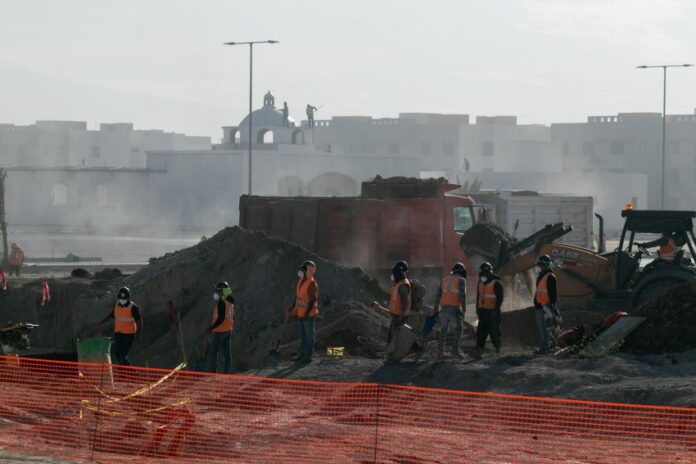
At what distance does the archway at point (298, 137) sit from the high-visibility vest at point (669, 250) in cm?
5780

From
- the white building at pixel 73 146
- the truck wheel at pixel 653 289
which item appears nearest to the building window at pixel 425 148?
the white building at pixel 73 146

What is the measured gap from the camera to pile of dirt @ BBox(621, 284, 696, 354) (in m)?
19.1

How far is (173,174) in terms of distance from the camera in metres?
71.9

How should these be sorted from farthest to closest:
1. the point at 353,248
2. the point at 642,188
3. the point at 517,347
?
the point at 642,188, the point at 353,248, the point at 517,347

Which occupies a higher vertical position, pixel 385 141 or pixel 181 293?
pixel 385 141

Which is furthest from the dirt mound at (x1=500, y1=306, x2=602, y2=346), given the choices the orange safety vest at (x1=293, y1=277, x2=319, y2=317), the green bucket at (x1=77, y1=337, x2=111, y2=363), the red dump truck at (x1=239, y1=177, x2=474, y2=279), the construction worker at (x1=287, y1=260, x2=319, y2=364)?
the green bucket at (x1=77, y1=337, x2=111, y2=363)

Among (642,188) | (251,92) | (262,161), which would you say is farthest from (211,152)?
(642,188)

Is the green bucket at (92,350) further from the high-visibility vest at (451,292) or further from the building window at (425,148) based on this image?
→ the building window at (425,148)

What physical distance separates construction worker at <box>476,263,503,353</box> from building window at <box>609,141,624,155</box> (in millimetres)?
76453

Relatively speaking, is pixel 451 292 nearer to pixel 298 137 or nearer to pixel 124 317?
pixel 124 317

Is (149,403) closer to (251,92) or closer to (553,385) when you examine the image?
(553,385)

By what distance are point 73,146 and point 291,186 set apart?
143 ft

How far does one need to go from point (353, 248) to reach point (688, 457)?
704 inches

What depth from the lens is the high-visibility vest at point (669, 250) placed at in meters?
22.6
